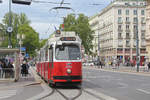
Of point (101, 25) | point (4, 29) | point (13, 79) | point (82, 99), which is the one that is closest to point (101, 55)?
point (101, 25)

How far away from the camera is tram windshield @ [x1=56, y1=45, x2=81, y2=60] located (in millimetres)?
19227

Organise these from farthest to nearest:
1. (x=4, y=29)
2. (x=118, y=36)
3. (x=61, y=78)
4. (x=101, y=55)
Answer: (x=101, y=55) < (x=118, y=36) < (x=4, y=29) < (x=61, y=78)

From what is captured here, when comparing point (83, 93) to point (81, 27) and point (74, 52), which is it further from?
point (81, 27)

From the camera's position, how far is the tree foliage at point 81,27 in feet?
367

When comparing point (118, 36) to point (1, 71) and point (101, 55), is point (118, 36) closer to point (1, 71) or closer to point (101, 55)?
point (101, 55)

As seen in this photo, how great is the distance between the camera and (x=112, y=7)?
10631cm

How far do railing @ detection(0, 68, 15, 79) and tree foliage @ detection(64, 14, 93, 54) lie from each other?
280 feet

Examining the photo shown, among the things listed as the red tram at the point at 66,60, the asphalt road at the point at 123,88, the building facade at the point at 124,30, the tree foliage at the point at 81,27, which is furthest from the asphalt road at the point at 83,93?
the tree foliage at the point at 81,27

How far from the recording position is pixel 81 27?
112 meters

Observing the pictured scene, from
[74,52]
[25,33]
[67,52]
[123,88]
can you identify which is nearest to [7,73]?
[67,52]

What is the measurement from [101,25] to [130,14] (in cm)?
1869

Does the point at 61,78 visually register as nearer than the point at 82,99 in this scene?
No

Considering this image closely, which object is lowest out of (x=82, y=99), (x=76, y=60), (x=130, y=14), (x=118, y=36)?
(x=82, y=99)

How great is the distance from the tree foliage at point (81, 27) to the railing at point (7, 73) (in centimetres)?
8549
